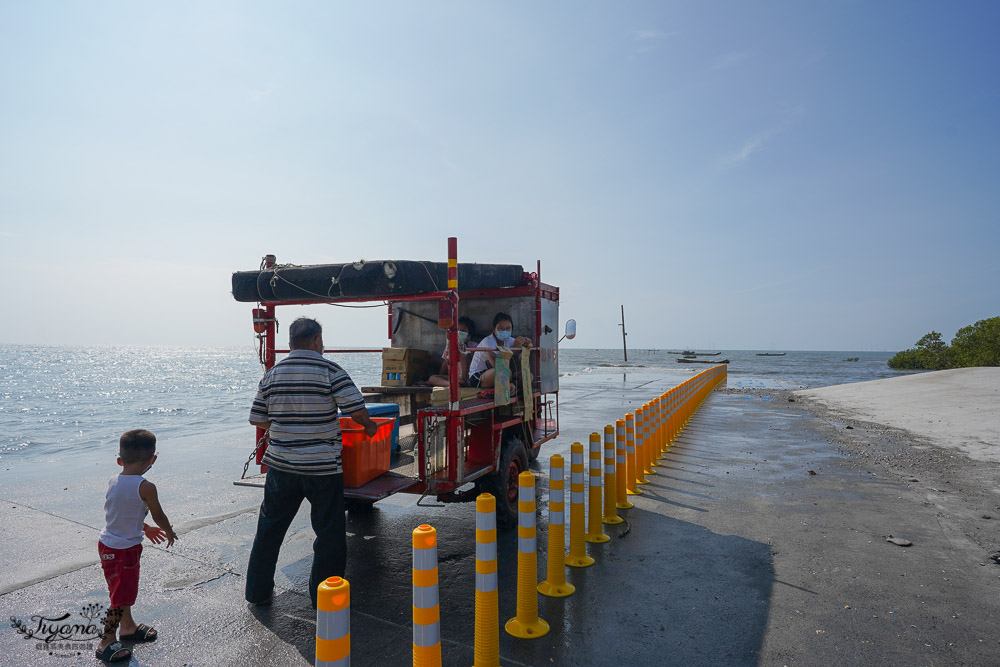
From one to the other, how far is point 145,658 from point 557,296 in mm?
6476

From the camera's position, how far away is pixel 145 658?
354 centimetres

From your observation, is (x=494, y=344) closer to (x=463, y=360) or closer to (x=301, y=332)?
(x=463, y=360)

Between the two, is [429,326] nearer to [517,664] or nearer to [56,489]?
[517,664]

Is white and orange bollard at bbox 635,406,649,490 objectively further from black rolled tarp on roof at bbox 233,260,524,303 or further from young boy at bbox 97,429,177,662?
young boy at bbox 97,429,177,662

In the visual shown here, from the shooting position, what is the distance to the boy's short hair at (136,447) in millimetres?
3564

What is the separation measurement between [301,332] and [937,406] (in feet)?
62.1

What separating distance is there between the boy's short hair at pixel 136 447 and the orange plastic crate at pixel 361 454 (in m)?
1.46

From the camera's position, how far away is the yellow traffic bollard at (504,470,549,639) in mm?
3758

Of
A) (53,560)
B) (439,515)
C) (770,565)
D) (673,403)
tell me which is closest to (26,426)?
(53,560)

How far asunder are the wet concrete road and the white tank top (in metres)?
0.79

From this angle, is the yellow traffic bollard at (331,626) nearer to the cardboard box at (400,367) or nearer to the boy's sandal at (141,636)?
the boy's sandal at (141,636)

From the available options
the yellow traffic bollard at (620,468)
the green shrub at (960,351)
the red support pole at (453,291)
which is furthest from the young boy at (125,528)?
the green shrub at (960,351)

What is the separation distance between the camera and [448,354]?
531 cm

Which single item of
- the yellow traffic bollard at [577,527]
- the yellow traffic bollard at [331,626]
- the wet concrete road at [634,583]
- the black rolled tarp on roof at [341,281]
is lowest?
the wet concrete road at [634,583]
